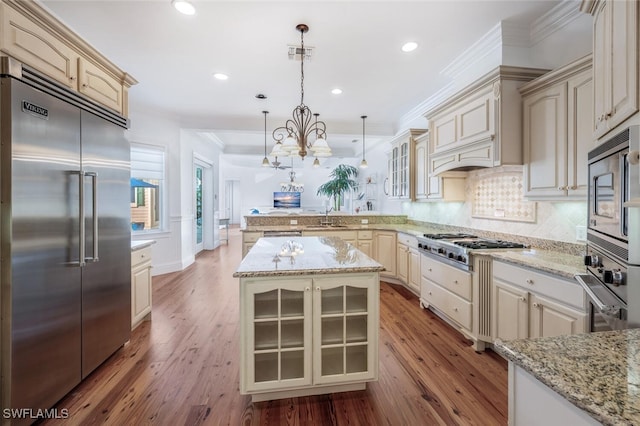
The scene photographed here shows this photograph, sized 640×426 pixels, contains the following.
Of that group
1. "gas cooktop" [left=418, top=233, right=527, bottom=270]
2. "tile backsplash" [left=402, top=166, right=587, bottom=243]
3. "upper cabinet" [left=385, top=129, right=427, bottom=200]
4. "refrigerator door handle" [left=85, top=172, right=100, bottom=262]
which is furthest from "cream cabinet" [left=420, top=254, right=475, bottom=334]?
"refrigerator door handle" [left=85, top=172, right=100, bottom=262]

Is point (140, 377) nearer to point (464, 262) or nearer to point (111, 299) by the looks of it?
point (111, 299)

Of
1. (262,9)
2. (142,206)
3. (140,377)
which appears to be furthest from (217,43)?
(142,206)

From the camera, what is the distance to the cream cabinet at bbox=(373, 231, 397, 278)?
4.54m

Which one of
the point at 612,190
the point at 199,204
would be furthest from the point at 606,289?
the point at 199,204

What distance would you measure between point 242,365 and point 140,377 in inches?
39.0

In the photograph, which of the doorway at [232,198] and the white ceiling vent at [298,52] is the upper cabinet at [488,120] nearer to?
the white ceiling vent at [298,52]

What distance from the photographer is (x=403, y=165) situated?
477 cm

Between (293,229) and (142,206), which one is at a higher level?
(142,206)

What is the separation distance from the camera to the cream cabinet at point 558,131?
2.00 m

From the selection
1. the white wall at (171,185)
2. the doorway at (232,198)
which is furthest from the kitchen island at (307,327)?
the doorway at (232,198)

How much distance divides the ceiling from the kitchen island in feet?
6.78

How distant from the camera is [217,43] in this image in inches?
113

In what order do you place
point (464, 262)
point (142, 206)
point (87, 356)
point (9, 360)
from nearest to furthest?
point (9, 360), point (87, 356), point (464, 262), point (142, 206)

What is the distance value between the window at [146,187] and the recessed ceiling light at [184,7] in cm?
313
